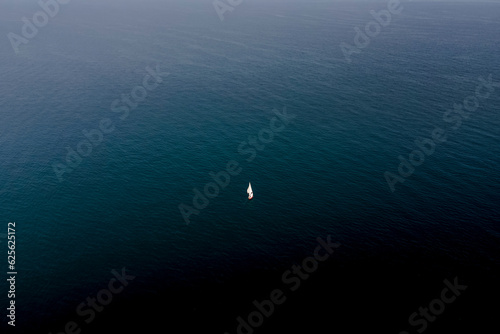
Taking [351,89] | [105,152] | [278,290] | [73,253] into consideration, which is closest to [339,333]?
[278,290]

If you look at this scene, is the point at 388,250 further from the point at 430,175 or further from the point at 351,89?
the point at 351,89

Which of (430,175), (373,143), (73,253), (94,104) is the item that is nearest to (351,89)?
(373,143)

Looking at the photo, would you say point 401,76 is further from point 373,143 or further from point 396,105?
point 373,143

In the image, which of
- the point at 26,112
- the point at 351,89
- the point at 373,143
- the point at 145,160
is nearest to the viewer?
the point at 145,160

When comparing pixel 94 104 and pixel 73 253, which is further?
pixel 94 104

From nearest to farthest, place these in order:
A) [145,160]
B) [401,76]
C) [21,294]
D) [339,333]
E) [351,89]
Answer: [339,333]
[21,294]
[145,160]
[351,89]
[401,76]

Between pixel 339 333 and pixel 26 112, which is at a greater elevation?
pixel 26 112

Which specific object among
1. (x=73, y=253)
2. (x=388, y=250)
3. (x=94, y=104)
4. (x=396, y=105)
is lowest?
(x=388, y=250)
